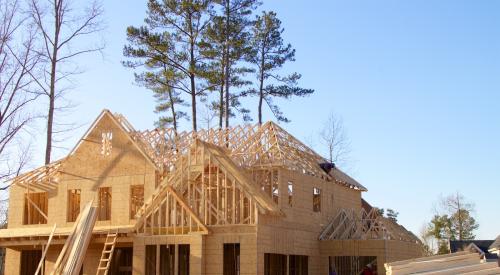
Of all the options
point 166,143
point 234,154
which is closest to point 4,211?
point 166,143

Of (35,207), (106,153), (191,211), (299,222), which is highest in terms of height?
(106,153)

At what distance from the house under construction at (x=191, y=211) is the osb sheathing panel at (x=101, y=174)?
43 mm

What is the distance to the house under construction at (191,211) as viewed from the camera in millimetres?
23422

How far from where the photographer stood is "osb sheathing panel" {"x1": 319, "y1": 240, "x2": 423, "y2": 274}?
2614 centimetres

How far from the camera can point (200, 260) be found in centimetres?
2302

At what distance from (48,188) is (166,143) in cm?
529

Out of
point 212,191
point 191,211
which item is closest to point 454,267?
point 191,211

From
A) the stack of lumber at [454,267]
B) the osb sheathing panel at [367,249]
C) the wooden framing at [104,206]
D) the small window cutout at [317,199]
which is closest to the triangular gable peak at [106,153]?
the wooden framing at [104,206]

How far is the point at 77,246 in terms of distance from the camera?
2345cm

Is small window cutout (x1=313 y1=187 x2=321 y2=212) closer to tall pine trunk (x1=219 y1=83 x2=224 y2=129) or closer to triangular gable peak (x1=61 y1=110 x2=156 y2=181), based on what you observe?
triangular gable peak (x1=61 y1=110 x2=156 y2=181)

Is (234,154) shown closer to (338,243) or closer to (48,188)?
(338,243)

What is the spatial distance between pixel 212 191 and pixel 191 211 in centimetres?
179

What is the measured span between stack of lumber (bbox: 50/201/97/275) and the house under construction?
0.13 ft

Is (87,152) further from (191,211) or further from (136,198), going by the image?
(191,211)
